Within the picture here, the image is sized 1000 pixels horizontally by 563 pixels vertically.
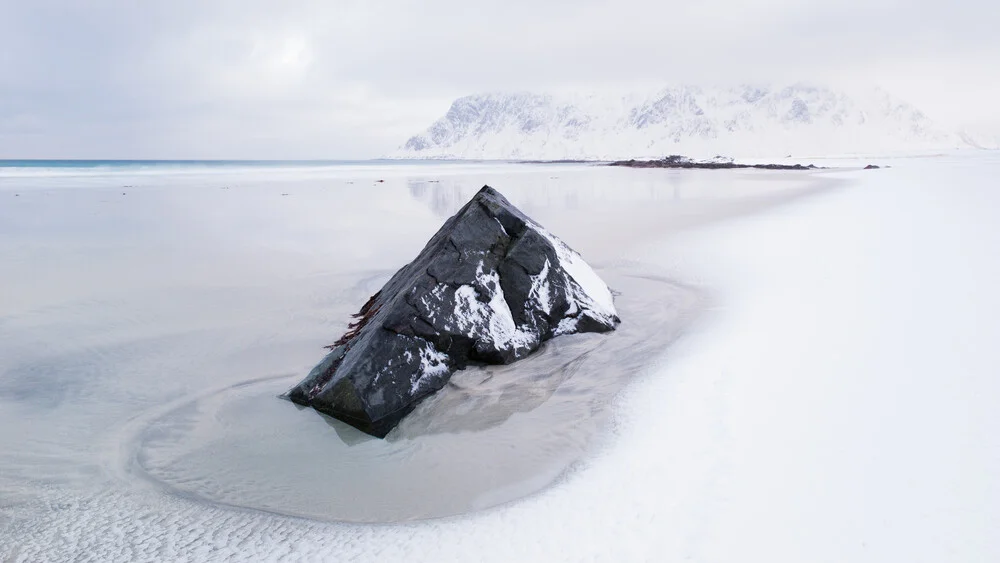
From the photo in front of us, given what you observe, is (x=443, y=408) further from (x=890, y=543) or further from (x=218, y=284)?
(x=218, y=284)

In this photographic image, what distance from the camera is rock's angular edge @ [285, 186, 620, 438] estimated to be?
519 cm

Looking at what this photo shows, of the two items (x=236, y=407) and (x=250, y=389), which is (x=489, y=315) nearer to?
(x=250, y=389)

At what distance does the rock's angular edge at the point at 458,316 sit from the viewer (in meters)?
5.19

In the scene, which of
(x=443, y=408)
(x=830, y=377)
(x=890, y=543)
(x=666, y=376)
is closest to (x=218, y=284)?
(x=443, y=408)

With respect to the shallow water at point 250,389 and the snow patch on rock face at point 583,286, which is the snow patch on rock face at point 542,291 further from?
the shallow water at point 250,389

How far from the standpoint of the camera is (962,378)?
190 inches

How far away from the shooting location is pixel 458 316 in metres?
6.14

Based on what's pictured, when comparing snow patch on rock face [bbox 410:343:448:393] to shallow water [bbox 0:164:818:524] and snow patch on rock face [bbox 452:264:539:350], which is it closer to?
shallow water [bbox 0:164:818:524]

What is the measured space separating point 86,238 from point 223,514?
46.2 ft

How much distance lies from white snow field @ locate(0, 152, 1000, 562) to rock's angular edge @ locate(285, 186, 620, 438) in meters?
0.68

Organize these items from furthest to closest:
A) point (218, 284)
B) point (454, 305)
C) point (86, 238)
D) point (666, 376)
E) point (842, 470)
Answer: point (86, 238) → point (218, 284) → point (454, 305) → point (666, 376) → point (842, 470)

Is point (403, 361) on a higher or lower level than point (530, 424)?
higher

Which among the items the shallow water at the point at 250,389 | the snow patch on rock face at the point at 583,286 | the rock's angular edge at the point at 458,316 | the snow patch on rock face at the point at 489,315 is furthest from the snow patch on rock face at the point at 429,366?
the snow patch on rock face at the point at 583,286

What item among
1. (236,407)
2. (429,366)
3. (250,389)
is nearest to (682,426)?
(429,366)
